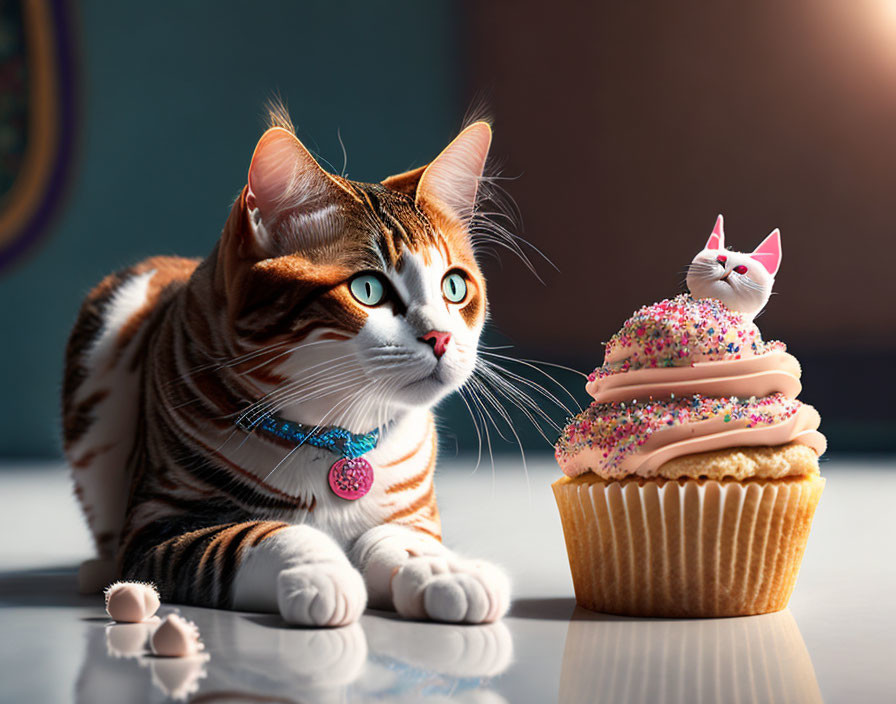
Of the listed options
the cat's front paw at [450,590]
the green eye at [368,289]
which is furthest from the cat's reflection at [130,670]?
the green eye at [368,289]

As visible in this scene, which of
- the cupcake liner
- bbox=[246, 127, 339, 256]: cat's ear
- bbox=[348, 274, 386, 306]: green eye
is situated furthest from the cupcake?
bbox=[246, 127, 339, 256]: cat's ear

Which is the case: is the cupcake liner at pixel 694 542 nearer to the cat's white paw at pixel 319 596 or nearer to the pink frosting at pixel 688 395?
the pink frosting at pixel 688 395

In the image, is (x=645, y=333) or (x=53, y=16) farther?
(x=53, y=16)

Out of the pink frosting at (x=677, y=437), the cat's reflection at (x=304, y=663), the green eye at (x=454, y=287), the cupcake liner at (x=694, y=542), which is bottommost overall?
the cat's reflection at (x=304, y=663)

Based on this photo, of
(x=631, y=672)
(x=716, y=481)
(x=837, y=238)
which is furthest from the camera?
(x=837, y=238)

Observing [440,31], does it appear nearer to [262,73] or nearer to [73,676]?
[262,73]

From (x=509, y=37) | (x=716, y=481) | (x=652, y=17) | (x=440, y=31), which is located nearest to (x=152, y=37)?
(x=440, y=31)
